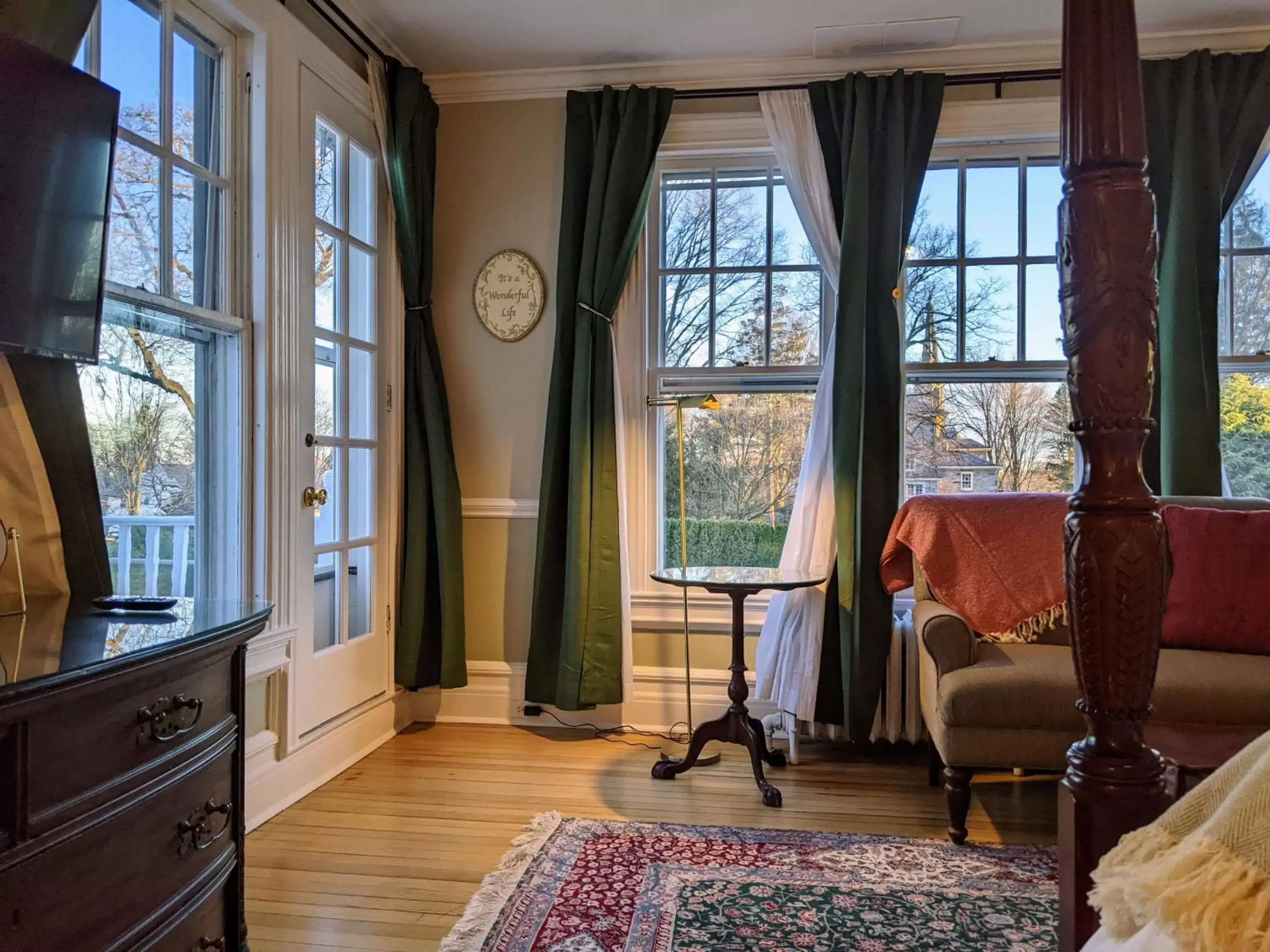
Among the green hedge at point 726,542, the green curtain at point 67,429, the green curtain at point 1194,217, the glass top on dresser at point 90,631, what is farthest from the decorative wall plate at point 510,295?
the green curtain at point 1194,217

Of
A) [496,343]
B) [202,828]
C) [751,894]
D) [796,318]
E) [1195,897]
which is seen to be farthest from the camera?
[496,343]

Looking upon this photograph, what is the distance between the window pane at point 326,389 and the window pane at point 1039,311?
2.64m

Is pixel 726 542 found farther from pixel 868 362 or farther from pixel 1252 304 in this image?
pixel 1252 304

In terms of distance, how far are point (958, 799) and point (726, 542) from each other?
4.53 feet

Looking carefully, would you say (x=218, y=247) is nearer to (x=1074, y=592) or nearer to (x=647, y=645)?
(x=647, y=645)

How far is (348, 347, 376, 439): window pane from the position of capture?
3.03m

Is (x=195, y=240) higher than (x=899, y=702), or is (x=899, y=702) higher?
(x=195, y=240)

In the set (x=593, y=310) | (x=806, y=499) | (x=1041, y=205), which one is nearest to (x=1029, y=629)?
(x=806, y=499)

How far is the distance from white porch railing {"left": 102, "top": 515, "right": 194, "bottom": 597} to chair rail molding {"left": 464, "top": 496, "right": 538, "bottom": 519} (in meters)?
1.28

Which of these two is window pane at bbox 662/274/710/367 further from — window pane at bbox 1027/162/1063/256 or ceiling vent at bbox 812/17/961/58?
window pane at bbox 1027/162/1063/256

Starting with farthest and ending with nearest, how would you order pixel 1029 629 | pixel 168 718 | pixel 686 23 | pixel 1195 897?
pixel 686 23
pixel 1029 629
pixel 168 718
pixel 1195 897

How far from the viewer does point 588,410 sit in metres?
3.22

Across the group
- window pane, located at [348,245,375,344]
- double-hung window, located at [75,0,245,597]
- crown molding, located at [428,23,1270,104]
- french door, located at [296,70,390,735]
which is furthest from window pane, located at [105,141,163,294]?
crown molding, located at [428,23,1270,104]

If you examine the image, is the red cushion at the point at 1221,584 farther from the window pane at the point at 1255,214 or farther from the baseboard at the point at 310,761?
the baseboard at the point at 310,761
